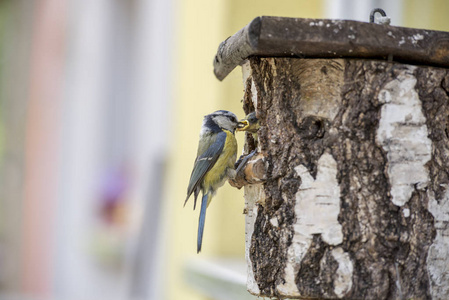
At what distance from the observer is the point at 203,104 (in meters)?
4.01

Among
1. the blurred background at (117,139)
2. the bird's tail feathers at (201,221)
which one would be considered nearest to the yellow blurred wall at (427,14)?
the blurred background at (117,139)

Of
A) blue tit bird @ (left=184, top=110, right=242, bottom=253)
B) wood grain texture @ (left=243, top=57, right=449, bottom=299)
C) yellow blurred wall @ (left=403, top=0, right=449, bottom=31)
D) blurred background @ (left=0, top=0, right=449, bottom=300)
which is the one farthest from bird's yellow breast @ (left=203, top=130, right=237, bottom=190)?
yellow blurred wall @ (left=403, top=0, right=449, bottom=31)

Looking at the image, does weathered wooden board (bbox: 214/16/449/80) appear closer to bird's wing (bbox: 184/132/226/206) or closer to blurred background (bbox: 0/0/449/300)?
bird's wing (bbox: 184/132/226/206)

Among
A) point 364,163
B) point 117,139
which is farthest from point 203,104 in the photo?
point 117,139

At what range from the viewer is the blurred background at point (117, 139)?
147 inches

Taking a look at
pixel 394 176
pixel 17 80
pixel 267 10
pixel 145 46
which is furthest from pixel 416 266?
pixel 17 80

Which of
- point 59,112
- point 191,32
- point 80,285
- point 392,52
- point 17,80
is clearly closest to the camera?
point 392,52

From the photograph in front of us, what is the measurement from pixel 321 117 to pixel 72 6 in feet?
23.4

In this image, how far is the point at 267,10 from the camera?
11.7 feet

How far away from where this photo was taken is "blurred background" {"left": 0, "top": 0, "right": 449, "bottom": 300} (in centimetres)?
373

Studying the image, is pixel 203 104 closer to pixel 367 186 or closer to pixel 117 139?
pixel 367 186

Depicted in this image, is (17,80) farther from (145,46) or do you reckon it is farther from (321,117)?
(321,117)

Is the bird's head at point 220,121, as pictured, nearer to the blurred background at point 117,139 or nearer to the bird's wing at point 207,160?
the bird's wing at point 207,160

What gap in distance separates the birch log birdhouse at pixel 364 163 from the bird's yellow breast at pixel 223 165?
647mm
